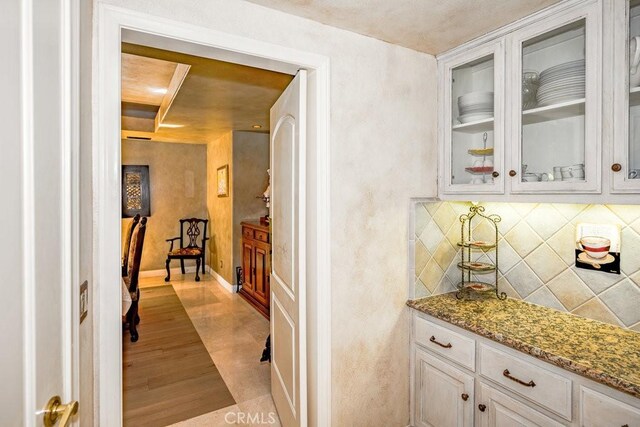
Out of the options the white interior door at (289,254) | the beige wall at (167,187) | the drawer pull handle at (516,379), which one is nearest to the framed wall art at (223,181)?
the beige wall at (167,187)

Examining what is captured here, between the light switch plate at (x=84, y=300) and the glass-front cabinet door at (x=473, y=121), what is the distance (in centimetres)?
193

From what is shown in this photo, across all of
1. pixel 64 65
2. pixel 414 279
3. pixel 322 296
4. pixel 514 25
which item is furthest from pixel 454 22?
pixel 64 65

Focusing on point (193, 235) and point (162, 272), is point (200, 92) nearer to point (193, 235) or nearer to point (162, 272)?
point (193, 235)

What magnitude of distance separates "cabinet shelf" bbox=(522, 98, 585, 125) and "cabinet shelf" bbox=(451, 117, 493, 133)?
20 centimetres

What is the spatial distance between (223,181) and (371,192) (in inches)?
171

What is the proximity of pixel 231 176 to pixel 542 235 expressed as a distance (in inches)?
176

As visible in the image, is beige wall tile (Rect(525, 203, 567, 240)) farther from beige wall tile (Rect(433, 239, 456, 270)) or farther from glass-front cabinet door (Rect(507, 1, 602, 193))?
beige wall tile (Rect(433, 239, 456, 270))

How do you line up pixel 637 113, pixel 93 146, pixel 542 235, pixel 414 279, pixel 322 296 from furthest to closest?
pixel 414 279 < pixel 542 235 < pixel 322 296 < pixel 637 113 < pixel 93 146

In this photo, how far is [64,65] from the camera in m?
0.91

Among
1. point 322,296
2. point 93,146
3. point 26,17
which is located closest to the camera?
point 26,17

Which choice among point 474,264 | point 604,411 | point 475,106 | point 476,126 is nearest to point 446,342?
point 474,264

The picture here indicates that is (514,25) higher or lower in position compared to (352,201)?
higher

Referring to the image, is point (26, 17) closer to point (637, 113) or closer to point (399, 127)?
point (399, 127)

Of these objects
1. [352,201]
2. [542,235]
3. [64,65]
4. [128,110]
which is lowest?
[542,235]
